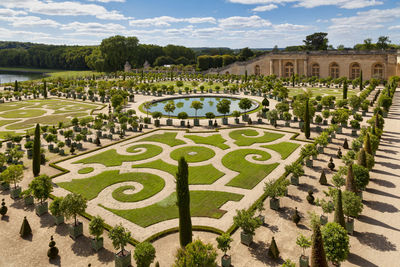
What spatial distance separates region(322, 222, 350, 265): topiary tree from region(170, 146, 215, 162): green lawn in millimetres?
17310

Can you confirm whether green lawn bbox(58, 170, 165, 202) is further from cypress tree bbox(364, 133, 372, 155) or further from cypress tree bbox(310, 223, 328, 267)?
cypress tree bbox(364, 133, 372, 155)

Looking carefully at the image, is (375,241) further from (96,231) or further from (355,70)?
(355,70)

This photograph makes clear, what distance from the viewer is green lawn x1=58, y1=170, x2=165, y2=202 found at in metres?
24.1

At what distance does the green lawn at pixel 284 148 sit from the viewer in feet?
106

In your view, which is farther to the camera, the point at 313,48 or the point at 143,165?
the point at 313,48

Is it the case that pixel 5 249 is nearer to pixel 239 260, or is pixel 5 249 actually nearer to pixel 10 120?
pixel 239 260

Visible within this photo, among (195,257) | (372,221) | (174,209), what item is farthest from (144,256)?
(372,221)

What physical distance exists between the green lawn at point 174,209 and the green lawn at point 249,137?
44.4 ft

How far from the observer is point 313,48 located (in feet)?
433

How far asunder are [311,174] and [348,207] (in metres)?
9.03

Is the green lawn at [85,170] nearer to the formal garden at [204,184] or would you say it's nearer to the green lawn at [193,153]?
the formal garden at [204,184]

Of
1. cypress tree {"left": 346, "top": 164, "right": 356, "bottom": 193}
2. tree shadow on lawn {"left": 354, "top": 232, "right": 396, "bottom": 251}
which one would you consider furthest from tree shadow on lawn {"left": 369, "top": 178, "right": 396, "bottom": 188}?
tree shadow on lawn {"left": 354, "top": 232, "right": 396, "bottom": 251}

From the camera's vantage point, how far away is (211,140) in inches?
1487

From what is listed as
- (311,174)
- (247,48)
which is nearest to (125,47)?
(247,48)
